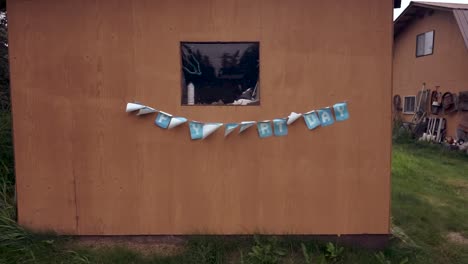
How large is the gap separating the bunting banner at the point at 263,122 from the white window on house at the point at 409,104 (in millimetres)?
11085

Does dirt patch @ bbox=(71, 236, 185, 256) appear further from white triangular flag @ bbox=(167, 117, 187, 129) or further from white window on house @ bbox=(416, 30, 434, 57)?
white window on house @ bbox=(416, 30, 434, 57)

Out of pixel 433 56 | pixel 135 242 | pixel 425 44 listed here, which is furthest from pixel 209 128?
pixel 425 44

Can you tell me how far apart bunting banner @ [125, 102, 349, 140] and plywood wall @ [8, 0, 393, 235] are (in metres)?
→ 0.06

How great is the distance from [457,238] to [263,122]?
260 centimetres

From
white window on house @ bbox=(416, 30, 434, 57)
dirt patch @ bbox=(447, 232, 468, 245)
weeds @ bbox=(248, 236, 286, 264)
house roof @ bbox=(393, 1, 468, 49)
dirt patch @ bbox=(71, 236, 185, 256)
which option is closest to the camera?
weeds @ bbox=(248, 236, 286, 264)

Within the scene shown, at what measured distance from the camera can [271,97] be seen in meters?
3.21

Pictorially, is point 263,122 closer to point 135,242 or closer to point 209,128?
point 209,128

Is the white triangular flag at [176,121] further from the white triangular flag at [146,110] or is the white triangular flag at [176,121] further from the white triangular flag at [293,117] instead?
the white triangular flag at [293,117]

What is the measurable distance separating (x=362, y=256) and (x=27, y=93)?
3.54 m

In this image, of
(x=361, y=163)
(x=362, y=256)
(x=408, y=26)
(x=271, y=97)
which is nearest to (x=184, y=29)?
(x=271, y=97)

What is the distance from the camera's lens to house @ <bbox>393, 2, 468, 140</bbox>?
10.2 m

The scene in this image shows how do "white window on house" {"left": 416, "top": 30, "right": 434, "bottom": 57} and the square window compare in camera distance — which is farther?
"white window on house" {"left": 416, "top": 30, "right": 434, "bottom": 57}

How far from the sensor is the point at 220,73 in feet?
10.9

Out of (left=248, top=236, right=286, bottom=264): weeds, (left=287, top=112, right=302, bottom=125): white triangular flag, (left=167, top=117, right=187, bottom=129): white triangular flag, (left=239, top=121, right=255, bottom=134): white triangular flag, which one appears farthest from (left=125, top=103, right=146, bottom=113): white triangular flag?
(left=248, top=236, right=286, bottom=264): weeds
